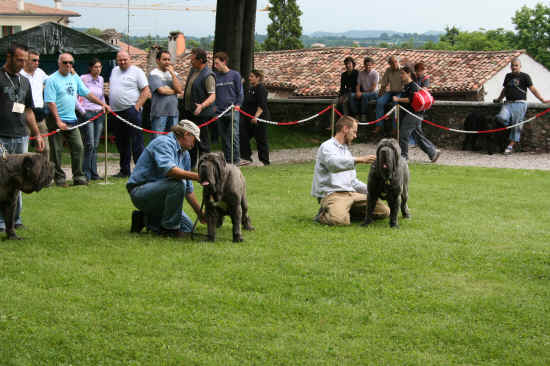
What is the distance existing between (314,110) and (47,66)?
8.10m

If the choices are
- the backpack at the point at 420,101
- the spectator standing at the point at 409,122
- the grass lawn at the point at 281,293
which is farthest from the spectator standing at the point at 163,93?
the backpack at the point at 420,101

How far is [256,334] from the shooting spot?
5281mm

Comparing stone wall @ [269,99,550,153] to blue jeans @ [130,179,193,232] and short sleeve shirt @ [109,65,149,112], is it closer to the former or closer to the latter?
short sleeve shirt @ [109,65,149,112]

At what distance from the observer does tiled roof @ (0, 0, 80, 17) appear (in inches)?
3260

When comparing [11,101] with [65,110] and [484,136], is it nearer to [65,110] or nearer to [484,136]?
[65,110]

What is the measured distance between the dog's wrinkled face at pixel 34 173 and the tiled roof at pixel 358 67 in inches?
797

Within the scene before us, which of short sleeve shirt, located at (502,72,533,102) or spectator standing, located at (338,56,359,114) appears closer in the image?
short sleeve shirt, located at (502,72,533,102)

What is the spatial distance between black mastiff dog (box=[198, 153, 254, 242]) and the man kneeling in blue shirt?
380 millimetres

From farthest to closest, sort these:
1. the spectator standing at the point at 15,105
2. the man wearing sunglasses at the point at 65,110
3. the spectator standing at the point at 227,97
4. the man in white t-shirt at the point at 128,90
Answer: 1. the spectator standing at the point at 227,97
2. the man in white t-shirt at the point at 128,90
3. the man wearing sunglasses at the point at 65,110
4. the spectator standing at the point at 15,105

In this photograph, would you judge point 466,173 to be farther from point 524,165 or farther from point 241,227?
point 241,227

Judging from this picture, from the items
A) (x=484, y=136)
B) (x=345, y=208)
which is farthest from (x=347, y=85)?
(x=345, y=208)

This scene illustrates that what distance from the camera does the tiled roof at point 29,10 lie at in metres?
82.8

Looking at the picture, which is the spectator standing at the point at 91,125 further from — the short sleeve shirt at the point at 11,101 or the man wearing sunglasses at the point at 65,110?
the short sleeve shirt at the point at 11,101

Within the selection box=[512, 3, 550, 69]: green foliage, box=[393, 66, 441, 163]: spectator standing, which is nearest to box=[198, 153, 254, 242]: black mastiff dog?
box=[393, 66, 441, 163]: spectator standing
